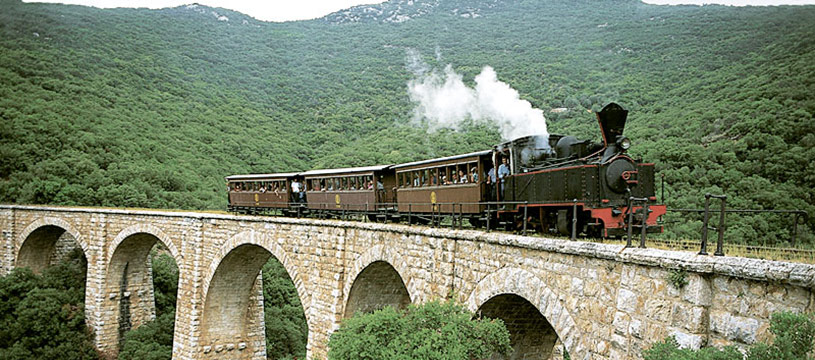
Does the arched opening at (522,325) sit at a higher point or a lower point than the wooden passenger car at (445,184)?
lower

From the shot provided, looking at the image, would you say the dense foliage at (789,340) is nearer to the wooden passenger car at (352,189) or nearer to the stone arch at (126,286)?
the wooden passenger car at (352,189)

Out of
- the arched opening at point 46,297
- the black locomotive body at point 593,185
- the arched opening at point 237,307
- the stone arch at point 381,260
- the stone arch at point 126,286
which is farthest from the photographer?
the stone arch at point 126,286

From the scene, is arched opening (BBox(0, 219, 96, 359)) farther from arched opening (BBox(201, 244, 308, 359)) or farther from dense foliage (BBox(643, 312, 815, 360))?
dense foliage (BBox(643, 312, 815, 360))

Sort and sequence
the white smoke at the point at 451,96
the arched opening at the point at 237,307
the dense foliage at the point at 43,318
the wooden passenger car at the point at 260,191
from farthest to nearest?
the white smoke at the point at 451,96 → the dense foliage at the point at 43,318 → the wooden passenger car at the point at 260,191 → the arched opening at the point at 237,307

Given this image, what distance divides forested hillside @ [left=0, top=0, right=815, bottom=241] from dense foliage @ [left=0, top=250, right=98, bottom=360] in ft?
27.6

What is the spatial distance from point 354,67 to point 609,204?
70633 millimetres

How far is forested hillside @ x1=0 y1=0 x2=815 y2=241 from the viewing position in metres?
24.0

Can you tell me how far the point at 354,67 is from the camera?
254 feet

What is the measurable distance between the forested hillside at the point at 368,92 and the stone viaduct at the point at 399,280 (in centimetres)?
902

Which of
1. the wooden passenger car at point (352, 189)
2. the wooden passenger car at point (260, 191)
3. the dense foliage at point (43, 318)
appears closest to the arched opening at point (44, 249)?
the dense foliage at point (43, 318)

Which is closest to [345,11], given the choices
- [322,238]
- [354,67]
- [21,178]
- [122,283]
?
[354,67]

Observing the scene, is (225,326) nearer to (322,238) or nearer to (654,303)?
(322,238)

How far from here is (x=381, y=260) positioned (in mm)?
13508

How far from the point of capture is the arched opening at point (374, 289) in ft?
48.2
